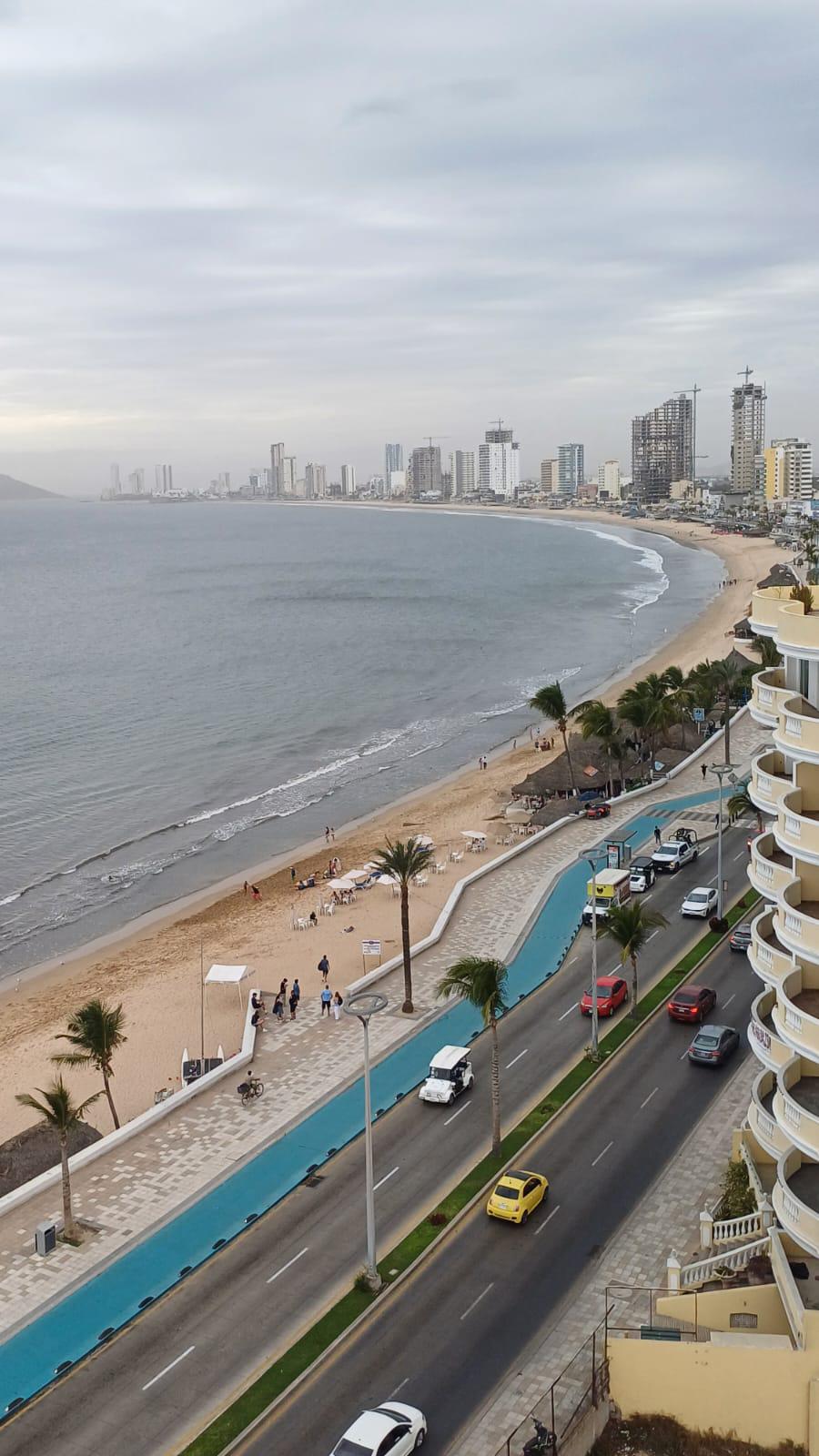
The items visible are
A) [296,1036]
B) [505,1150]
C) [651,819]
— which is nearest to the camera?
[505,1150]

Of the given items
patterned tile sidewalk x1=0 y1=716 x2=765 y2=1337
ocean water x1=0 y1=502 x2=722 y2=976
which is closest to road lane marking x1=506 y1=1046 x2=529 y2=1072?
patterned tile sidewalk x1=0 y1=716 x2=765 y2=1337

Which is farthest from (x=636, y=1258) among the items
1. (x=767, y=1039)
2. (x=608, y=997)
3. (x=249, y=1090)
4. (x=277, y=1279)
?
(x=608, y=997)

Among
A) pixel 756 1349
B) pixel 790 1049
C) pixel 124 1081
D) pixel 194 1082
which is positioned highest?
pixel 790 1049

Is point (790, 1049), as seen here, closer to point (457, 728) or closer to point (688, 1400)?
point (688, 1400)

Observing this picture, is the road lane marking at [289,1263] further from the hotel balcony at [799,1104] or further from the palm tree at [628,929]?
the palm tree at [628,929]

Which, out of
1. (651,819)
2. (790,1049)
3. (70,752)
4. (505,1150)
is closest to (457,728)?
(70,752)

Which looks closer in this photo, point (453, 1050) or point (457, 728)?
point (453, 1050)

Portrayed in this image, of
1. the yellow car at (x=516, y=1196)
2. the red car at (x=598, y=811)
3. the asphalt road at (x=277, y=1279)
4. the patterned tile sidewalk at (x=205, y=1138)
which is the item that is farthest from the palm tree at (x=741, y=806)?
the yellow car at (x=516, y=1196)

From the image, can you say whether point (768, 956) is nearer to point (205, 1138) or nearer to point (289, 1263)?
point (289, 1263)
